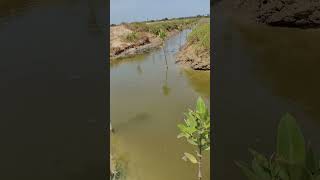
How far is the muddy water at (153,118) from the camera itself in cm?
232

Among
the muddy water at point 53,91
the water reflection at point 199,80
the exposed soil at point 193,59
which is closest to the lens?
the muddy water at point 53,91

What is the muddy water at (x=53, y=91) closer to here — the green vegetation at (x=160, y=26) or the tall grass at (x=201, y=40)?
the tall grass at (x=201, y=40)

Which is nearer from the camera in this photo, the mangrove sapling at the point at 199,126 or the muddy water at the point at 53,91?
the muddy water at the point at 53,91
